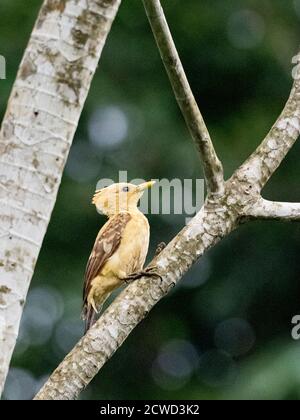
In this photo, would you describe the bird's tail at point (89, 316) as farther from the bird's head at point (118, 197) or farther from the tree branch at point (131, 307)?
the tree branch at point (131, 307)

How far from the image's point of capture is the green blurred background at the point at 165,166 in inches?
497

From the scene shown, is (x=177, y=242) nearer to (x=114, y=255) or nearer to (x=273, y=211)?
(x=273, y=211)

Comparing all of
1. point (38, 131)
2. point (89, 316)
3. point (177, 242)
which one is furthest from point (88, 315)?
point (38, 131)

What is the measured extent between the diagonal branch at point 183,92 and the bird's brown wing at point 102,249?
4.13 ft

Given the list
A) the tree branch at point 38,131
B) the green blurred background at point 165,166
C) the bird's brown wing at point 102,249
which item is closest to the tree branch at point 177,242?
the tree branch at point 38,131

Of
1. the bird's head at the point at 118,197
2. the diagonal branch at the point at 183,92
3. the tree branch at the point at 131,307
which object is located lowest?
A: the tree branch at the point at 131,307

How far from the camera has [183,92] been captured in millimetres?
5082

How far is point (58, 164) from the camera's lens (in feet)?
14.2

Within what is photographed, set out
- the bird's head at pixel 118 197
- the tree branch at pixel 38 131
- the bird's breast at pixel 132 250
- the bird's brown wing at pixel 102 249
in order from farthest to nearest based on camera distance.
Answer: the bird's head at pixel 118 197, the bird's brown wing at pixel 102 249, the bird's breast at pixel 132 250, the tree branch at pixel 38 131

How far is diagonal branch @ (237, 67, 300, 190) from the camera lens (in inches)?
212

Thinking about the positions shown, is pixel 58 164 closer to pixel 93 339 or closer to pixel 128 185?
pixel 93 339

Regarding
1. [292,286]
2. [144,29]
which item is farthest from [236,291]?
[144,29]

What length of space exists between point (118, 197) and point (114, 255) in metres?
0.45

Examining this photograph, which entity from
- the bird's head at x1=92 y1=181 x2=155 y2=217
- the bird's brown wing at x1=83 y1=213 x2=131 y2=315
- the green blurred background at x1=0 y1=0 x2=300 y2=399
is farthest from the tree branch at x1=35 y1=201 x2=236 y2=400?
the green blurred background at x1=0 y1=0 x2=300 y2=399
